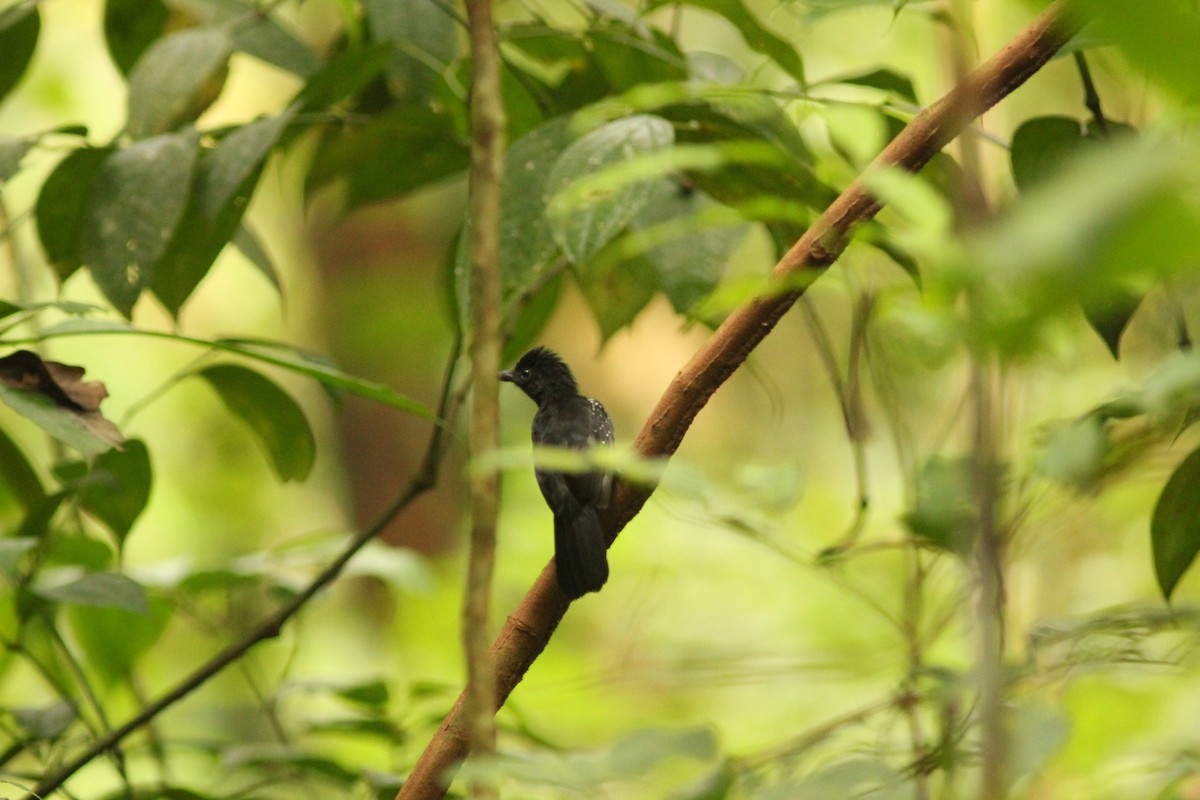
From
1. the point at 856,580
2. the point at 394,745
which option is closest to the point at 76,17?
the point at 394,745

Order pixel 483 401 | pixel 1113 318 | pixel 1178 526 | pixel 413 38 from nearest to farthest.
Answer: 1. pixel 483 401
2. pixel 1178 526
3. pixel 1113 318
4. pixel 413 38

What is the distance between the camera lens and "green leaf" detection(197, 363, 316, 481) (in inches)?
75.3

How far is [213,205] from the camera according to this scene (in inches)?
70.2

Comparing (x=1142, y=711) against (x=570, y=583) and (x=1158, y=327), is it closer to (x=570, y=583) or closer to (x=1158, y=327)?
(x=1158, y=327)

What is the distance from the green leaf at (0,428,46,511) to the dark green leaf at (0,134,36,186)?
0.49 meters

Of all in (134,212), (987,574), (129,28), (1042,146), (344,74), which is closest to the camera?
(987,574)

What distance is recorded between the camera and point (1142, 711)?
3301mm

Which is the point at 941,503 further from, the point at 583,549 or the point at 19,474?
the point at 19,474

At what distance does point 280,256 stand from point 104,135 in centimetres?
213

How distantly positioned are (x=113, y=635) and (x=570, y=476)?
95 centimetres

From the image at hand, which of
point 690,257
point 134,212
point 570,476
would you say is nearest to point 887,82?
point 690,257

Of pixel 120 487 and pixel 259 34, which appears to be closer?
pixel 120 487

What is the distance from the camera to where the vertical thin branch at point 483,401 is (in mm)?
883

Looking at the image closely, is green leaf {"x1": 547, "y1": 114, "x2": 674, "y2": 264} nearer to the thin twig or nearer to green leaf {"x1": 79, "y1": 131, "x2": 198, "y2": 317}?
the thin twig
